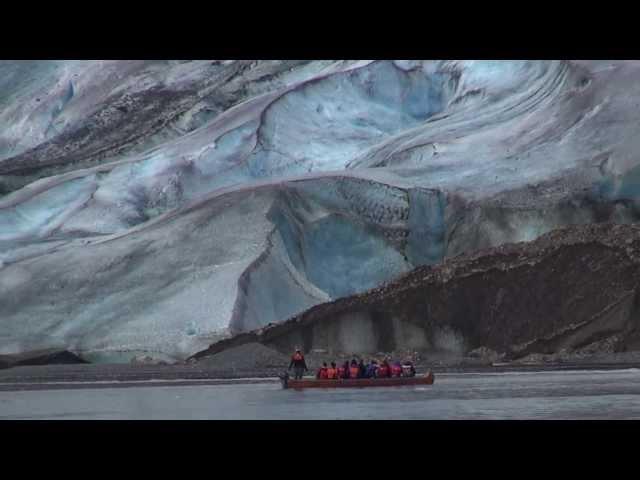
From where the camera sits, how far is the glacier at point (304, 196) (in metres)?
46.0

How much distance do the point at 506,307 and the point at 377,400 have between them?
983cm

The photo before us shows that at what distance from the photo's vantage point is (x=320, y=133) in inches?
2228

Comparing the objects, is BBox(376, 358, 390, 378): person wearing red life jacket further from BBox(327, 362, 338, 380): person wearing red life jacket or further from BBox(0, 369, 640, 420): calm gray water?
BBox(0, 369, 640, 420): calm gray water

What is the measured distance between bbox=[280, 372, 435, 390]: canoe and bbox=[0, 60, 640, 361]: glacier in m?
8.40

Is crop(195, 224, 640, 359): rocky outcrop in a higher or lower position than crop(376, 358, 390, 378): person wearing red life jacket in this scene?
higher

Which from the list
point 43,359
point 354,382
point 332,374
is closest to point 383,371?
point 354,382

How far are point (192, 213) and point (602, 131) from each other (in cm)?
1218

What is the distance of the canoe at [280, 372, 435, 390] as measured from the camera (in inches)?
1404

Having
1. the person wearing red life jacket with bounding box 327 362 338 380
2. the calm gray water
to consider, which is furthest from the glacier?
the calm gray water

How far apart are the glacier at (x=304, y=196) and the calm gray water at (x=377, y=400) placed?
9.28 meters

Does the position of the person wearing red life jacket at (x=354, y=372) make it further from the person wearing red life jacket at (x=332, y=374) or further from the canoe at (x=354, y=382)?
the person wearing red life jacket at (x=332, y=374)

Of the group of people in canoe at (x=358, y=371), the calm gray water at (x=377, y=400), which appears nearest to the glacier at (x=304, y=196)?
the group of people in canoe at (x=358, y=371)

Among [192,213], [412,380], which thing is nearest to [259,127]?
[192,213]

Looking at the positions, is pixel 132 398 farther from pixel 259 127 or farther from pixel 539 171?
pixel 259 127
